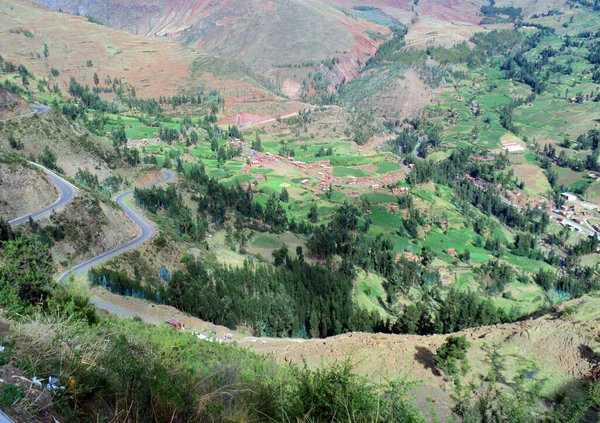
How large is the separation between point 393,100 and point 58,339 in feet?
541

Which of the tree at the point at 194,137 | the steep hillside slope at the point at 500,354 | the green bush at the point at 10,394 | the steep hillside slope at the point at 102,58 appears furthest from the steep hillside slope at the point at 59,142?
the steep hillside slope at the point at 102,58

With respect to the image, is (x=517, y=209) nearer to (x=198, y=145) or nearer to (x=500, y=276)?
(x=500, y=276)

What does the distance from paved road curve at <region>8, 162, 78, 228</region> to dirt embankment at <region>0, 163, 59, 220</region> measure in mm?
639

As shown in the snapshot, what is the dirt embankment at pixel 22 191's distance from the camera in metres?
38.4

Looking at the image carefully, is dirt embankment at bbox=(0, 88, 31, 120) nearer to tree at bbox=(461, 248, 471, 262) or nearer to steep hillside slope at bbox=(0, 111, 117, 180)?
steep hillside slope at bbox=(0, 111, 117, 180)

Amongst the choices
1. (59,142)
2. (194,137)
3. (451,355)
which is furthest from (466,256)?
(194,137)

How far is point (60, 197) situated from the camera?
136 feet

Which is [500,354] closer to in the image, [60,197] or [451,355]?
[451,355]

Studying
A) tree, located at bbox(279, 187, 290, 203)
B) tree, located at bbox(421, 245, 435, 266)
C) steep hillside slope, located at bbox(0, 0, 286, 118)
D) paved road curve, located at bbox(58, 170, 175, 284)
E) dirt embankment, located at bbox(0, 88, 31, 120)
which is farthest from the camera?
steep hillside slope, located at bbox(0, 0, 286, 118)

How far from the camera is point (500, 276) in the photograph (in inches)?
2319

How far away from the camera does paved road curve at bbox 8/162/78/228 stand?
3734 cm

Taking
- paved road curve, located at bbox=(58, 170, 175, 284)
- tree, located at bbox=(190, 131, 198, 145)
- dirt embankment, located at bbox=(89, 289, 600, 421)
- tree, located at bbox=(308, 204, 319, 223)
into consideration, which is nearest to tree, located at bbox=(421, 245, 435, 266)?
tree, located at bbox=(308, 204, 319, 223)

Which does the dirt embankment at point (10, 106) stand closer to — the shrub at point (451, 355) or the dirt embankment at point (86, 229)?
the dirt embankment at point (86, 229)

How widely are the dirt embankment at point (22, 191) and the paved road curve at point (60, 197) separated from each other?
639 mm
